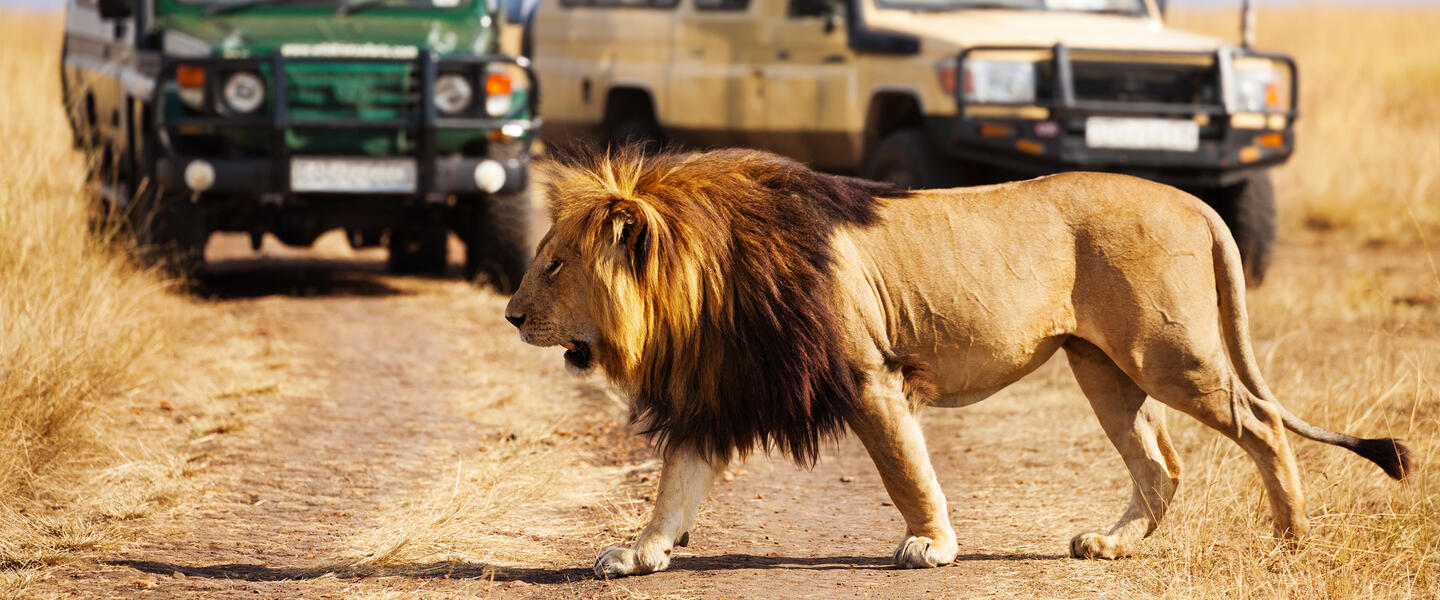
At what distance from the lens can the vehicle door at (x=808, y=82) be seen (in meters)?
10.0

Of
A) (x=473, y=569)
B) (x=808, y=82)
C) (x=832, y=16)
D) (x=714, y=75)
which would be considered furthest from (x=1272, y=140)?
(x=473, y=569)

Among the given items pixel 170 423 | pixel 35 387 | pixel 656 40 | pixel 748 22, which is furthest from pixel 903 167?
pixel 35 387

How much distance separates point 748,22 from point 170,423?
5.52 meters

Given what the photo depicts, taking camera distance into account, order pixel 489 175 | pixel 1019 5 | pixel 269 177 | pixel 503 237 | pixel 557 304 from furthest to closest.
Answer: pixel 1019 5, pixel 503 237, pixel 489 175, pixel 269 177, pixel 557 304

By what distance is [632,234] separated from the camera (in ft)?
13.6

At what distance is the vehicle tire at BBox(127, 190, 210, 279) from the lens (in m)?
8.54

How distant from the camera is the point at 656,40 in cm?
1145

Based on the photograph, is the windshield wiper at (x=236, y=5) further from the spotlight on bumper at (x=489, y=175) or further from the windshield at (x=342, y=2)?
the spotlight on bumper at (x=489, y=175)

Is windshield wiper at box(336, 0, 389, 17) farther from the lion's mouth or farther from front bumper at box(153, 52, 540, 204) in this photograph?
the lion's mouth

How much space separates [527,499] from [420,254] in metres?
5.44

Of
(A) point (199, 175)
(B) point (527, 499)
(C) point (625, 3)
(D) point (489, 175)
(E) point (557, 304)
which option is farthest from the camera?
(C) point (625, 3)

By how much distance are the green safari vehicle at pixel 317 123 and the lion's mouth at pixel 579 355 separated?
4.46m

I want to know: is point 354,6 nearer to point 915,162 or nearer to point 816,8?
point 816,8

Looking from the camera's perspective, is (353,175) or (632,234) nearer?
(632,234)
